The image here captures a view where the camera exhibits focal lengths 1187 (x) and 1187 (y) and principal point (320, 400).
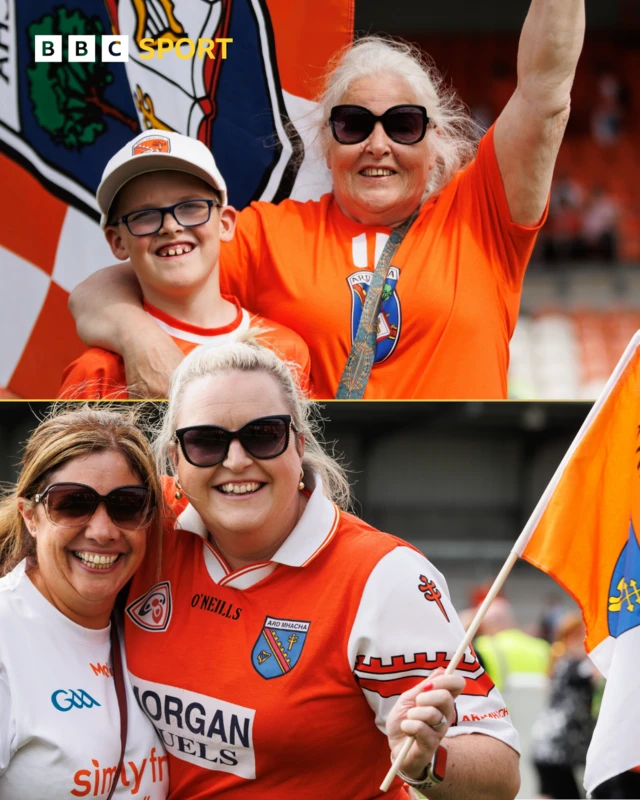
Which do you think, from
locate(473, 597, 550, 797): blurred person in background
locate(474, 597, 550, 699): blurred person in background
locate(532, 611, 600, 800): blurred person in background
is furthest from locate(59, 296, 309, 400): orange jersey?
locate(474, 597, 550, 699): blurred person in background

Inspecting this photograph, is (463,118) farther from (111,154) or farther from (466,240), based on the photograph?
(111,154)

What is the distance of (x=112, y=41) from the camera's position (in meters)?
3.28

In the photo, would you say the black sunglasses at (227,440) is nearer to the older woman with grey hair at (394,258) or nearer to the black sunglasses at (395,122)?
the older woman with grey hair at (394,258)

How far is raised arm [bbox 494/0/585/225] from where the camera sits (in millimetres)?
2533

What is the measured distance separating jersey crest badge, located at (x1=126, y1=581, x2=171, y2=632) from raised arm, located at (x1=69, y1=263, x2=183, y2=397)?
485mm

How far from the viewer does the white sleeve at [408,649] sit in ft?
7.63

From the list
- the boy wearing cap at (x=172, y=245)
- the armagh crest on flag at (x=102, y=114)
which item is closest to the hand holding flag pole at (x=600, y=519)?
→ the boy wearing cap at (x=172, y=245)

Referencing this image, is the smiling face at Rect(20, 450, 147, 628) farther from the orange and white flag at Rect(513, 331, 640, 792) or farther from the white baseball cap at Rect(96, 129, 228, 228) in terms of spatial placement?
the orange and white flag at Rect(513, 331, 640, 792)

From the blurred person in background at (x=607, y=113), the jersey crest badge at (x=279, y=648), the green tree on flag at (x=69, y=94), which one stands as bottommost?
the jersey crest badge at (x=279, y=648)

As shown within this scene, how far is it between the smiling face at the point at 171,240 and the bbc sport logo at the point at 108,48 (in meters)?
0.60

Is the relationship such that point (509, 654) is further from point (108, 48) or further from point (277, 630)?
point (277, 630)

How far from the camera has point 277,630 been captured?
243cm

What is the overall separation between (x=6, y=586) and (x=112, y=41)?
5.20 ft

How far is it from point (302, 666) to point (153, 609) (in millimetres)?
401
